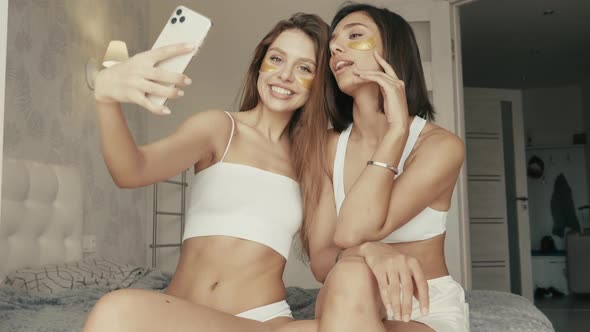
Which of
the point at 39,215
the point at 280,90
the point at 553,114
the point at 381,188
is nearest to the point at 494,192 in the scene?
the point at 553,114

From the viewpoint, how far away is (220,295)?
145 cm

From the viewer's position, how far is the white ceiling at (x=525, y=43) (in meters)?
6.07

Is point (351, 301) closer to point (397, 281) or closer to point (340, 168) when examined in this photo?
point (397, 281)

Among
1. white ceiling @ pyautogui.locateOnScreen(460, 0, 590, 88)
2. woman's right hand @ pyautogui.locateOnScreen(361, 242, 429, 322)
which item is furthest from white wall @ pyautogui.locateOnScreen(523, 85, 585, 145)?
woman's right hand @ pyautogui.locateOnScreen(361, 242, 429, 322)

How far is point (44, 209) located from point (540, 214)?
8.82 meters

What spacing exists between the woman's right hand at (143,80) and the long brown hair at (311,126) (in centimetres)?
78

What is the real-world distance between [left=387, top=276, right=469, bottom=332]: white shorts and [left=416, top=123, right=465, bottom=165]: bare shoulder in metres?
0.34

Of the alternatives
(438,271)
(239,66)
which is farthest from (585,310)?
(438,271)

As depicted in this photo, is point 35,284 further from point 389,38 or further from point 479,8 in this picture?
point 479,8

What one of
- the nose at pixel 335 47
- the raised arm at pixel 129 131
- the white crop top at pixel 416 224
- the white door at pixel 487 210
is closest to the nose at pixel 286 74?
the nose at pixel 335 47

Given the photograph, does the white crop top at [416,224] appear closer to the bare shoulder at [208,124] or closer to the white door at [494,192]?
the bare shoulder at [208,124]

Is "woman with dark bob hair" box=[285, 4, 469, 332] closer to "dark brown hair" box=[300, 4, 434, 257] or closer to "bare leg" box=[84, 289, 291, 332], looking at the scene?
"dark brown hair" box=[300, 4, 434, 257]

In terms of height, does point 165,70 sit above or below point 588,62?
below

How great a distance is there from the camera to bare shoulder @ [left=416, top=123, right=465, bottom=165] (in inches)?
62.9
